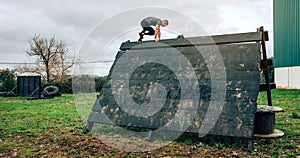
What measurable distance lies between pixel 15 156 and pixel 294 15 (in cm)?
2020

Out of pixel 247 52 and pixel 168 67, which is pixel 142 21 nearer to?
pixel 168 67

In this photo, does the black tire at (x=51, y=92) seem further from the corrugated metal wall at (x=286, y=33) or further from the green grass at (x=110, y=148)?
the corrugated metal wall at (x=286, y=33)

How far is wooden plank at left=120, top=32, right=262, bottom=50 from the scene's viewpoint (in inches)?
239

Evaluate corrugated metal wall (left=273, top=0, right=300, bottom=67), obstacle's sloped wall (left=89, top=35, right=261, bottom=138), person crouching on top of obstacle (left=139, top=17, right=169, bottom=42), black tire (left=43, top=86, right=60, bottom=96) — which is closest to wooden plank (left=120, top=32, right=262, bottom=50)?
obstacle's sloped wall (left=89, top=35, right=261, bottom=138)

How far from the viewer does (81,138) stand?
6.38 meters

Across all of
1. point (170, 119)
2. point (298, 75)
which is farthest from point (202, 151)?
point (298, 75)

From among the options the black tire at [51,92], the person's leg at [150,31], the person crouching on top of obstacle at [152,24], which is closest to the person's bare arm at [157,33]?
the person crouching on top of obstacle at [152,24]

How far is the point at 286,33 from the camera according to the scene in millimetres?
20750

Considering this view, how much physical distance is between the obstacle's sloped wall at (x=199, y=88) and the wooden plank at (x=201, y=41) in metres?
0.11

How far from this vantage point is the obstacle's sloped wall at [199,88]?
5.00 metres

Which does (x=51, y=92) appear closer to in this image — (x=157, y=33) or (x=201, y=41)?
(x=157, y=33)

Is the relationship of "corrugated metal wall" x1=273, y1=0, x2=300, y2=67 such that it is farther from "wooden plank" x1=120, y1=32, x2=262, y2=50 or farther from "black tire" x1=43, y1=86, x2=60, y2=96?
"black tire" x1=43, y1=86, x2=60, y2=96

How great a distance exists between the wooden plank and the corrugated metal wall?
15314mm

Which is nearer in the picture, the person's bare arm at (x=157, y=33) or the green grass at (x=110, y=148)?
the green grass at (x=110, y=148)
